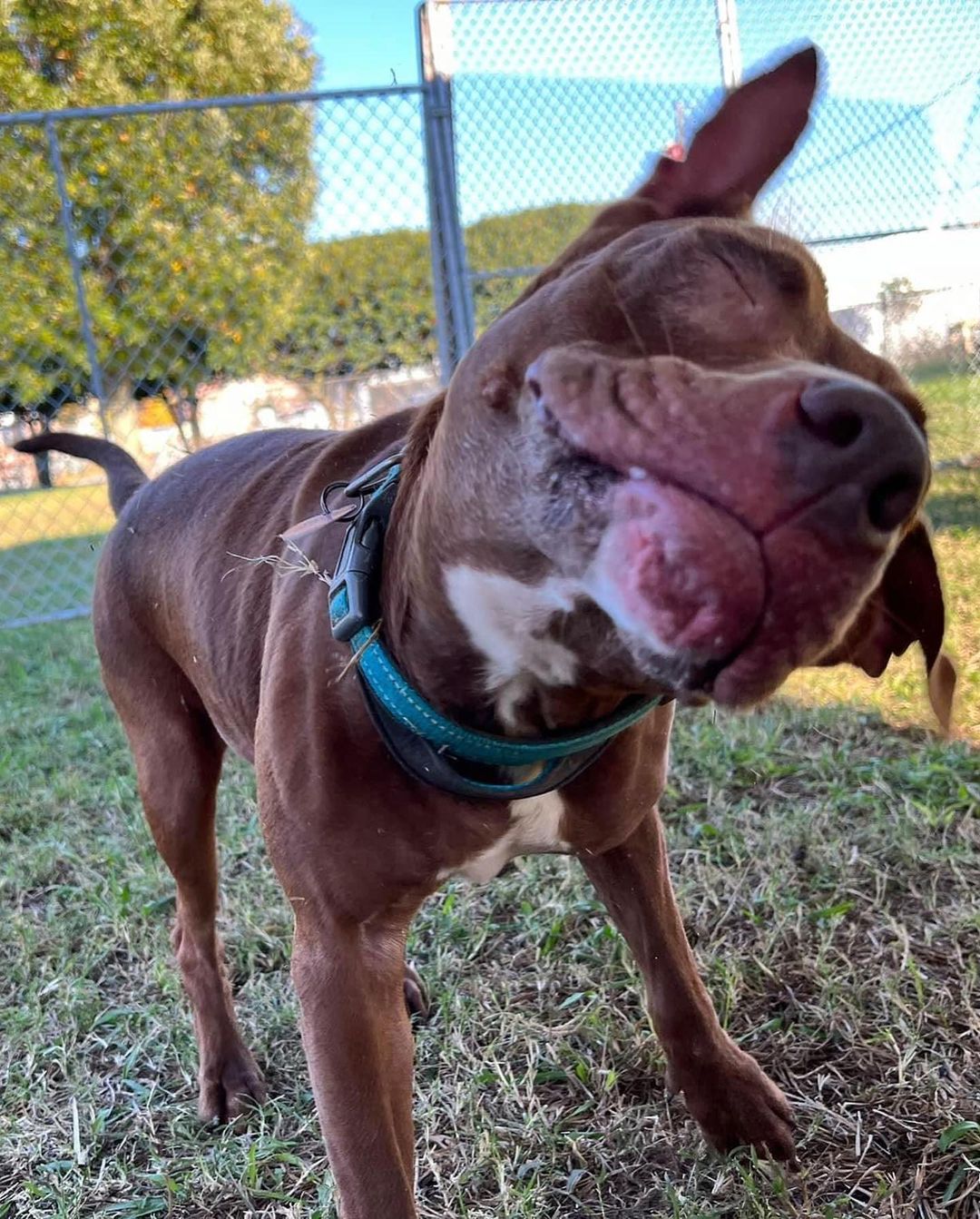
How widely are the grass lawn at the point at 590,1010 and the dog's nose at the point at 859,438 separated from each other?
2.02 ft

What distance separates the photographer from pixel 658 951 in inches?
74.4

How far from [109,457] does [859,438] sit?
2.37 meters

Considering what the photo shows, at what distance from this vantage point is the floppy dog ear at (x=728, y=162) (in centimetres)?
120

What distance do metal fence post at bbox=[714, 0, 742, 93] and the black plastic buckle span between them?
4.64m

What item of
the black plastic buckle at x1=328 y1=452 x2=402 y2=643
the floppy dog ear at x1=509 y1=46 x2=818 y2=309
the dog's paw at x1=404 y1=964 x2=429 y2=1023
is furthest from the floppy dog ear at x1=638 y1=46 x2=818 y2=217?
the dog's paw at x1=404 y1=964 x2=429 y2=1023

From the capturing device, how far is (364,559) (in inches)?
57.0

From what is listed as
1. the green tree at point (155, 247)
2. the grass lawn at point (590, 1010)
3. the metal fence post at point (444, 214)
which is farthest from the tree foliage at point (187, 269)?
the grass lawn at point (590, 1010)

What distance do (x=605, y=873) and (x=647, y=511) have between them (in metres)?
1.20

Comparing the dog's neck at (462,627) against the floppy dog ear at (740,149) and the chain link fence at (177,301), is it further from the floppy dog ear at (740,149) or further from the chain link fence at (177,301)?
the chain link fence at (177,301)

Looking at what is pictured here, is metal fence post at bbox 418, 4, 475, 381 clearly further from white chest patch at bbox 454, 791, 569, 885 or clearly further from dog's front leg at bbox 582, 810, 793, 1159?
white chest patch at bbox 454, 791, 569, 885

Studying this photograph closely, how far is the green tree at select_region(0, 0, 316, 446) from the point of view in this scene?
6.39 metres

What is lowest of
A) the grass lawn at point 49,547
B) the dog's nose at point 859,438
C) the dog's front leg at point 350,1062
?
the grass lawn at point 49,547

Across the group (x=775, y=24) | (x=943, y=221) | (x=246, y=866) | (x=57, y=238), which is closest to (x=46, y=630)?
(x=57, y=238)

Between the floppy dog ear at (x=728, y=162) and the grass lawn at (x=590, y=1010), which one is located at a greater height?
the floppy dog ear at (x=728, y=162)
